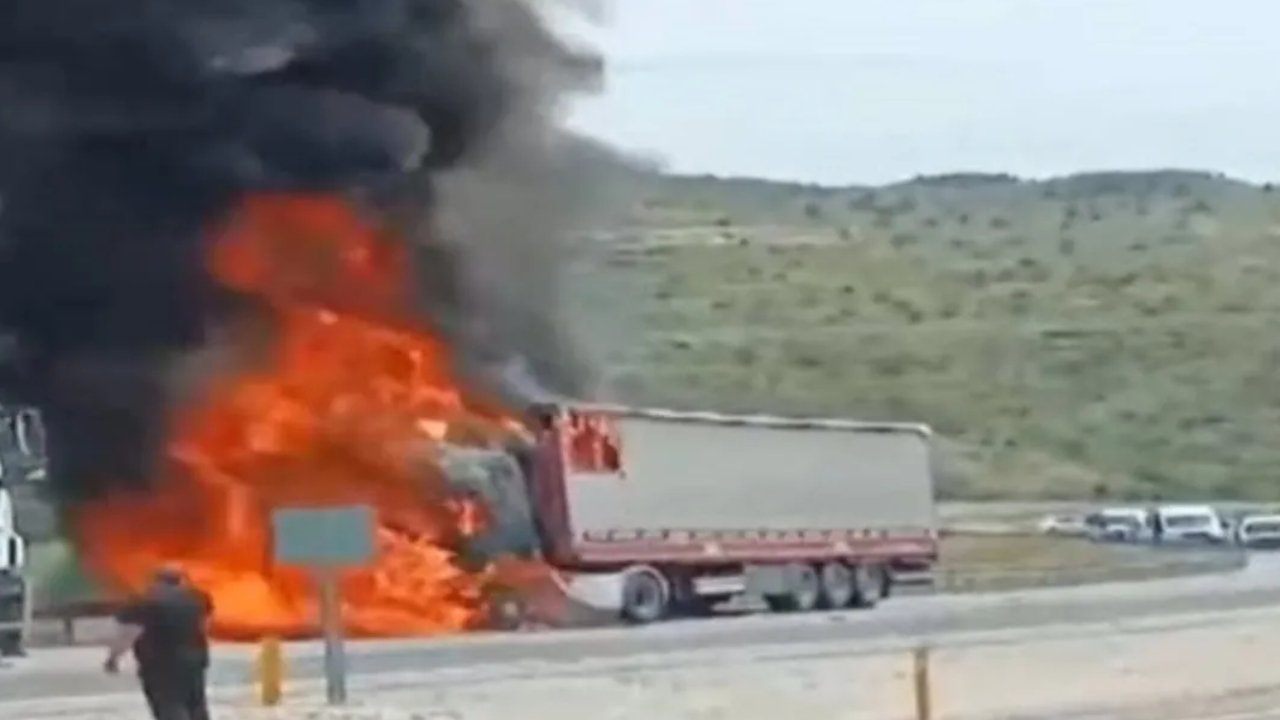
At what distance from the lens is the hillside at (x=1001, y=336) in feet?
359

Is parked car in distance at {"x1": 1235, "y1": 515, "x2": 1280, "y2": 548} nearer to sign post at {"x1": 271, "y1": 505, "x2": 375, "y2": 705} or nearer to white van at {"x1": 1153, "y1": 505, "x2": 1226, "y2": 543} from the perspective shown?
white van at {"x1": 1153, "y1": 505, "x2": 1226, "y2": 543}

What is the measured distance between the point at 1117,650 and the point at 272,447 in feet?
38.7

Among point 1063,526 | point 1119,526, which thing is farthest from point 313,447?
point 1063,526

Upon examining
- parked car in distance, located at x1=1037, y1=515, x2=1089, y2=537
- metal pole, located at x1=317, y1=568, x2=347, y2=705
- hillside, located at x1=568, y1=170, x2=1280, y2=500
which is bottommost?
metal pole, located at x1=317, y1=568, x2=347, y2=705

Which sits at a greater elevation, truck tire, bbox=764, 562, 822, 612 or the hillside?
the hillside

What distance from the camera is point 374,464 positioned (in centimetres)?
5044

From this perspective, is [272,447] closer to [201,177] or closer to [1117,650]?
[201,177]

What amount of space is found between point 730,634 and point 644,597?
14.1 ft

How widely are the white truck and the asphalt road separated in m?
0.81

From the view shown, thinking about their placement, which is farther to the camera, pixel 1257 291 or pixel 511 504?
pixel 1257 291

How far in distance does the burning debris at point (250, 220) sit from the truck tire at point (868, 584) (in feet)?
28.7

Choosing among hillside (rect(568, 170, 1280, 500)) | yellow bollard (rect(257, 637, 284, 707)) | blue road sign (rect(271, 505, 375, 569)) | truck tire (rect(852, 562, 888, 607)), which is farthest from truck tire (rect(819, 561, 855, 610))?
blue road sign (rect(271, 505, 375, 569))

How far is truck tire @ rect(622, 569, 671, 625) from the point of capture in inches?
2143

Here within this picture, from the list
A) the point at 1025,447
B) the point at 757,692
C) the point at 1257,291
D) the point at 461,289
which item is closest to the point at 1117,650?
the point at 757,692
